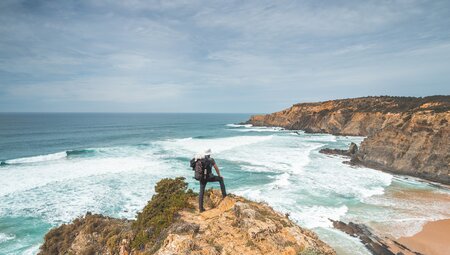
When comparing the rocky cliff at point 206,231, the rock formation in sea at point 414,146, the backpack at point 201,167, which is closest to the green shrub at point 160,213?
the rocky cliff at point 206,231

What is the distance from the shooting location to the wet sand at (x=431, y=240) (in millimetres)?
13945

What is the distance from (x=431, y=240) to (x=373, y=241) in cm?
326

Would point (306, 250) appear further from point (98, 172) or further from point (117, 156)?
point (117, 156)

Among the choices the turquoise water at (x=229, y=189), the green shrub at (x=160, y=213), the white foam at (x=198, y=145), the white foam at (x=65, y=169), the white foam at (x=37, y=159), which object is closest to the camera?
the green shrub at (x=160, y=213)

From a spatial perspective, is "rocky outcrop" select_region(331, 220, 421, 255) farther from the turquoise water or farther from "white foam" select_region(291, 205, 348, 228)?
"white foam" select_region(291, 205, 348, 228)

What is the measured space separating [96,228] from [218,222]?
6.04m

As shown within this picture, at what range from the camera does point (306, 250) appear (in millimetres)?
5766

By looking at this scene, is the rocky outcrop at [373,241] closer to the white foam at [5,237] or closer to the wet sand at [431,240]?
the wet sand at [431,240]

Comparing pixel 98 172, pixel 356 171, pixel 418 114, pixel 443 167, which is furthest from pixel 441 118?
pixel 98 172

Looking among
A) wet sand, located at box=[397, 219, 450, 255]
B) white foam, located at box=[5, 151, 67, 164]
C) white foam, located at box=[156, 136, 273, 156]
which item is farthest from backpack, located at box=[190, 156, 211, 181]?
white foam, located at box=[5, 151, 67, 164]

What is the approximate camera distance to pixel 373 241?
46.5 feet

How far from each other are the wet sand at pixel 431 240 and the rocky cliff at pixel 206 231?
10.3m

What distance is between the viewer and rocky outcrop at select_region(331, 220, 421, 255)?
43.6 feet

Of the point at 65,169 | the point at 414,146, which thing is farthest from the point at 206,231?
the point at 414,146
